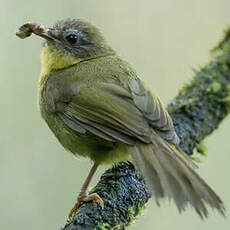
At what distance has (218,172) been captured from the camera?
251 inches

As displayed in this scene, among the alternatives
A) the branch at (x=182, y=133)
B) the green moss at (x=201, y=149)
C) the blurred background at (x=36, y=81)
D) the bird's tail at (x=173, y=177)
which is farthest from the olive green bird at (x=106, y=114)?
the blurred background at (x=36, y=81)

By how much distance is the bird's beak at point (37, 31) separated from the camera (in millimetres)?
4711

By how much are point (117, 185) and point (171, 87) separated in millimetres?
3211

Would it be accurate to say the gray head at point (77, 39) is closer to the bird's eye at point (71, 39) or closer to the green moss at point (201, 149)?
the bird's eye at point (71, 39)

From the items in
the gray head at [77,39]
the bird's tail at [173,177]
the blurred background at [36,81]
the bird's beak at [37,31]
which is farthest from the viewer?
the blurred background at [36,81]

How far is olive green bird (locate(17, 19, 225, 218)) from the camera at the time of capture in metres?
3.41

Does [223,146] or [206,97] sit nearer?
[206,97]

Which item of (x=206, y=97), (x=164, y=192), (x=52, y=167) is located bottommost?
(x=52, y=167)

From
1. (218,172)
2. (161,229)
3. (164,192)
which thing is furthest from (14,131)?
(164,192)

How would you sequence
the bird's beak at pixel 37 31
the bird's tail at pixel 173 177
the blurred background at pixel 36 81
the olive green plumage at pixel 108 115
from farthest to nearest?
the blurred background at pixel 36 81 < the bird's beak at pixel 37 31 < the olive green plumage at pixel 108 115 < the bird's tail at pixel 173 177

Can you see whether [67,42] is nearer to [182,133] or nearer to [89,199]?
[182,133]

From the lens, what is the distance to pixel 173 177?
3.42 meters

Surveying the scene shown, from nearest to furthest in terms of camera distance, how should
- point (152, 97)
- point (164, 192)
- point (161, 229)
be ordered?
point (164, 192) → point (152, 97) → point (161, 229)

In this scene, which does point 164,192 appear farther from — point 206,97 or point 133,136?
point 206,97
